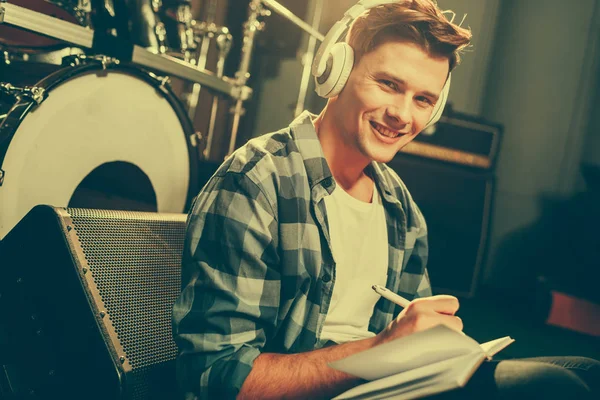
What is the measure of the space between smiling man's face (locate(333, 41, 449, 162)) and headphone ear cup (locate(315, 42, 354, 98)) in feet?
0.08

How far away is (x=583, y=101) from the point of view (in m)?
3.40

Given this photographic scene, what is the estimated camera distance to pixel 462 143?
281cm

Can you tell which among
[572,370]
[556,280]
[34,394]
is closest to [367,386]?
[572,370]

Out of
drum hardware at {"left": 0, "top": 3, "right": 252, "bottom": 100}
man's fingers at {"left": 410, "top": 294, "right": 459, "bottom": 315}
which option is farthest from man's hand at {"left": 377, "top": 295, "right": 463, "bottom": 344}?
drum hardware at {"left": 0, "top": 3, "right": 252, "bottom": 100}

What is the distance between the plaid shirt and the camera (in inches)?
33.4

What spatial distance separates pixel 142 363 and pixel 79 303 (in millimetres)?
153

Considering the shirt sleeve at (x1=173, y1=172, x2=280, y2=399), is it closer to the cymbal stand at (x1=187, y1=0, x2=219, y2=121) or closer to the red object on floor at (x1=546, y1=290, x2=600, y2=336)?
the cymbal stand at (x1=187, y1=0, x2=219, y2=121)

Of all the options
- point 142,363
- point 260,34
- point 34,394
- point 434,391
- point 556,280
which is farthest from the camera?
point 260,34

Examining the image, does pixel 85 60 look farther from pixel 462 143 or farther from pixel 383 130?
pixel 462 143

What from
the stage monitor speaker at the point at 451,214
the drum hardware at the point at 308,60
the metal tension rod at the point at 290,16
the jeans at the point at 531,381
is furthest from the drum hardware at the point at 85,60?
the stage monitor speaker at the point at 451,214

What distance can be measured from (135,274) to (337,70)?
1.86ft

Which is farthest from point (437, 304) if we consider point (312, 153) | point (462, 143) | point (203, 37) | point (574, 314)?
point (574, 314)

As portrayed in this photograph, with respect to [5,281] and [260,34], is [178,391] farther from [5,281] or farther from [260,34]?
[260,34]

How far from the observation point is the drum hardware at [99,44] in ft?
4.41
